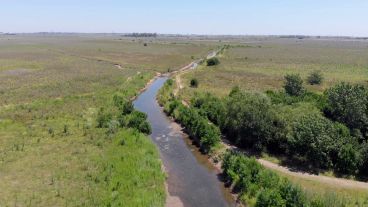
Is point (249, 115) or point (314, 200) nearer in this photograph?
point (314, 200)

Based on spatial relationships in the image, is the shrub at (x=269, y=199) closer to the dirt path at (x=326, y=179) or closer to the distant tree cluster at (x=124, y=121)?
the dirt path at (x=326, y=179)

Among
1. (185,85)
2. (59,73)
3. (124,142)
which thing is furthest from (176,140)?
(59,73)

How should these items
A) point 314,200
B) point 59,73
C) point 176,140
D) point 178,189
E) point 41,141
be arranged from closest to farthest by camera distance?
point 314,200
point 178,189
point 41,141
point 176,140
point 59,73

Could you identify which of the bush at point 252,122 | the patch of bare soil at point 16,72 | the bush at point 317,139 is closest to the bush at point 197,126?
the bush at point 252,122

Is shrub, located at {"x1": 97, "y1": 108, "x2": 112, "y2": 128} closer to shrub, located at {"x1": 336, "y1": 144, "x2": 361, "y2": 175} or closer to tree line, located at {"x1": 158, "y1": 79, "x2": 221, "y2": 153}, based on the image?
tree line, located at {"x1": 158, "y1": 79, "x2": 221, "y2": 153}

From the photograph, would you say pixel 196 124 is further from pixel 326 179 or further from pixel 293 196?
pixel 293 196

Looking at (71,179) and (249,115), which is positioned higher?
(249,115)

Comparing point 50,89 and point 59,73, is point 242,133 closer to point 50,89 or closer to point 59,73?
point 50,89

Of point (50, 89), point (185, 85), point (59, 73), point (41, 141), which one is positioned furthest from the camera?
point (59, 73)
